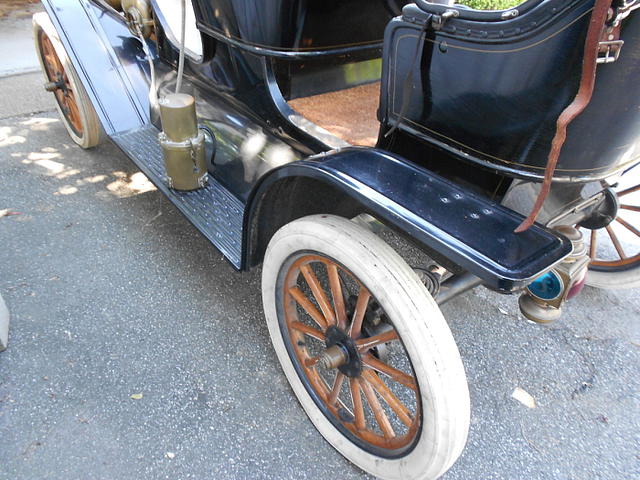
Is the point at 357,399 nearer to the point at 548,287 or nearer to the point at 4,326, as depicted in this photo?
the point at 548,287

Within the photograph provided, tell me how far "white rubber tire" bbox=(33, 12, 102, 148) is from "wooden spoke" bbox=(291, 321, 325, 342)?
202cm

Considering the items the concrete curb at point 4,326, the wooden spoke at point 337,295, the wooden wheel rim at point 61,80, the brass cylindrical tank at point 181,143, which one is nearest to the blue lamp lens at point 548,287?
the wooden spoke at point 337,295

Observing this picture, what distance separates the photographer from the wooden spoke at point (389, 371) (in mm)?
A: 1313

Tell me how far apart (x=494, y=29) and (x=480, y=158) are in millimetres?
336

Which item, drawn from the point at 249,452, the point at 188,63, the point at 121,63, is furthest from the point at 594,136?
the point at 121,63

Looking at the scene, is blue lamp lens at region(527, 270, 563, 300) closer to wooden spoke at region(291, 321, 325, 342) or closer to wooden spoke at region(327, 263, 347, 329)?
wooden spoke at region(327, 263, 347, 329)

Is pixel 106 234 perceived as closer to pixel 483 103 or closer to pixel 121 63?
pixel 121 63

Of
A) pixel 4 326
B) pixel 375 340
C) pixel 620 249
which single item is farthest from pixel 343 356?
pixel 620 249

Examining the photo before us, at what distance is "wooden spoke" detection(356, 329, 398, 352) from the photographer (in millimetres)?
1304

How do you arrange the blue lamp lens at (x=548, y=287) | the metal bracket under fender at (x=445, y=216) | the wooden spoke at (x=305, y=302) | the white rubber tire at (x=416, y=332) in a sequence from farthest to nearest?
the wooden spoke at (x=305, y=302) → the blue lamp lens at (x=548, y=287) → the white rubber tire at (x=416, y=332) → the metal bracket under fender at (x=445, y=216)

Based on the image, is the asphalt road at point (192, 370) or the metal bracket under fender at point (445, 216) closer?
the metal bracket under fender at point (445, 216)

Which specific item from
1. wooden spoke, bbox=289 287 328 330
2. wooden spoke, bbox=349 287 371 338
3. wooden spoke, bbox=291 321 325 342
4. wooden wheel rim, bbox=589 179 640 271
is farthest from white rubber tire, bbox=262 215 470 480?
wooden wheel rim, bbox=589 179 640 271

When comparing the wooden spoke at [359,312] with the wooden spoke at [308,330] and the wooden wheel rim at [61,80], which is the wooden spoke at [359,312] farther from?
the wooden wheel rim at [61,80]

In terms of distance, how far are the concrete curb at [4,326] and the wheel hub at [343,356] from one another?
1.34m
